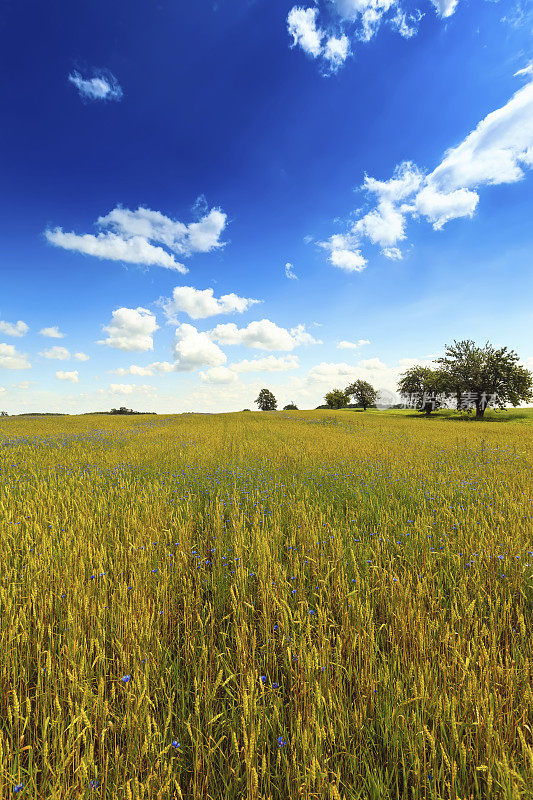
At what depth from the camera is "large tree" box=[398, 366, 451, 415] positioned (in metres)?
54.7

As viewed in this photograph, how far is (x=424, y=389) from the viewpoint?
6462cm

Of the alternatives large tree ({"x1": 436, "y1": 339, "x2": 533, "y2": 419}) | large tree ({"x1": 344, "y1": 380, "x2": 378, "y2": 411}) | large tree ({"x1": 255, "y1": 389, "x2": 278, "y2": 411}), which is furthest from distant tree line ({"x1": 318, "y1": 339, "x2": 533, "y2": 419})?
large tree ({"x1": 255, "y1": 389, "x2": 278, "y2": 411})

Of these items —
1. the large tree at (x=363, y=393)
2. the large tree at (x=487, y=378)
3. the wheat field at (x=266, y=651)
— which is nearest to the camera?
the wheat field at (x=266, y=651)

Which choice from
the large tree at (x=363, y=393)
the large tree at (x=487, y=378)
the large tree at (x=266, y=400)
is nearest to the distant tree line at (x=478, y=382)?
the large tree at (x=487, y=378)

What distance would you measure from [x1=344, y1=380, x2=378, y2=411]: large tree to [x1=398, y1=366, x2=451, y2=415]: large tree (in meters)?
31.6

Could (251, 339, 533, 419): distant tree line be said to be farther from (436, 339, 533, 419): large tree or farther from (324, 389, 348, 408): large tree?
(324, 389, 348, 408): large tree

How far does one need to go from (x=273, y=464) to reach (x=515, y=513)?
533 centimetres

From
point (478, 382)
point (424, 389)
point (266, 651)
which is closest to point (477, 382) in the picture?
point (478, 382)

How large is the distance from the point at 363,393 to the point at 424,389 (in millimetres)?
37824

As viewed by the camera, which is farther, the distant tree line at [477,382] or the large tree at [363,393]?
the large tree at [363,393]

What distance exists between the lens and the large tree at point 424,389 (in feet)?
180

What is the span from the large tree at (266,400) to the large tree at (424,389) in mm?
48939

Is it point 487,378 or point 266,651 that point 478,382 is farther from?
point 266,651

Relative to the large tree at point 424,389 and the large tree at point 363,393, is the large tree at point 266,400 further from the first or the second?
the large tree at point 424,389
